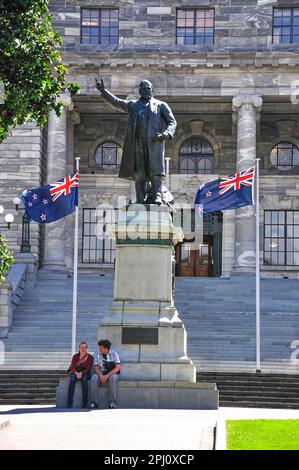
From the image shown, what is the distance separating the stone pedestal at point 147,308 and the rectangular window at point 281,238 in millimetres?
29239

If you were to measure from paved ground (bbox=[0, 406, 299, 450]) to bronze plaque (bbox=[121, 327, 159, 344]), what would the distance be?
6.58 ft

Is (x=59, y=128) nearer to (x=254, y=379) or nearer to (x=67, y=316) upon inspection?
(x=67, y=316)

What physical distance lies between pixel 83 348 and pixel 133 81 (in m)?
29.5

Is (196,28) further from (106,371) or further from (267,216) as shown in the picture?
(106,371)

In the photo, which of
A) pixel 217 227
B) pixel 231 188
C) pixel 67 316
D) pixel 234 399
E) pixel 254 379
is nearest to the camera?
pixel 234 399

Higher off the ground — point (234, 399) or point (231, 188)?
point (231, 188)

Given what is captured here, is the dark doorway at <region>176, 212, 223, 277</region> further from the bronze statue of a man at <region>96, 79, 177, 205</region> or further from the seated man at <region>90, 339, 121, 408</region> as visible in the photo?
the seated man at <region>90, 339, 121, 408</region>

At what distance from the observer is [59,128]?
47656 millimetres

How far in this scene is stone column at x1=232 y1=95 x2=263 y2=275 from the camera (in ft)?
152

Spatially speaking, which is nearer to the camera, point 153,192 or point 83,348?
point 83,348

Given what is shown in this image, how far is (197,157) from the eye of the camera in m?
52.7

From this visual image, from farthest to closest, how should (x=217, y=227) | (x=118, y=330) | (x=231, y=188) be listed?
1. (x=217, y=227)
2. (x=231, y=188)
3. (x=118, y=330)

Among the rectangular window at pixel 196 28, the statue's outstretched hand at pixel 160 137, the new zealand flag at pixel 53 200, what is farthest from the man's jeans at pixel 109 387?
the rectangular window at pixel 196 28

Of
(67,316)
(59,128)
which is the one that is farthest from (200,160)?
(67,316)
